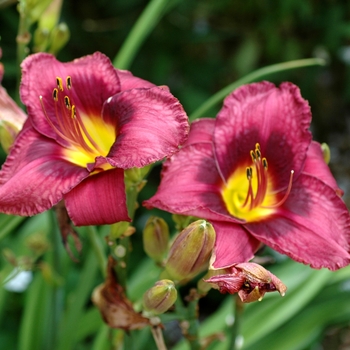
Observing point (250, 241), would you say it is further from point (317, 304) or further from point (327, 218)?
point (317, 304)

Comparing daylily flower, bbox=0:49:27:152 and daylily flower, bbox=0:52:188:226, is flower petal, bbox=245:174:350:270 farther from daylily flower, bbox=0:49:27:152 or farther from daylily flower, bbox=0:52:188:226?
daylily flower, bbox=0:49:27:152

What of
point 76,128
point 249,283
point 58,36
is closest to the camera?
point 249,283

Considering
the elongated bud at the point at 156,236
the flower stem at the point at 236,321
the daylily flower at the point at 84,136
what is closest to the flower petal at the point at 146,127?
the daylily flower at the point at 84,136

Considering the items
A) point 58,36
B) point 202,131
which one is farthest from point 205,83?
→ point 202,131

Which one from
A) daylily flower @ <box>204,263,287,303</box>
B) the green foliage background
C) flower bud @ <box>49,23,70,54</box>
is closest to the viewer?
daylily flower @ <box>204,263,287,303</box>

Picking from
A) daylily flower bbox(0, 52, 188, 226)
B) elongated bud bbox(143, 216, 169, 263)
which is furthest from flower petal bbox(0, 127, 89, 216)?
elongated bud bbox(143, 216, 169, 263)

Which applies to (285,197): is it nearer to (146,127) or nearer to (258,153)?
(258,153)

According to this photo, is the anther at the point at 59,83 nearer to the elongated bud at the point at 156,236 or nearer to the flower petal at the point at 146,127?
the flower petal at the point at 146,127
